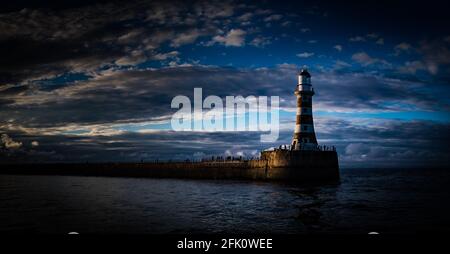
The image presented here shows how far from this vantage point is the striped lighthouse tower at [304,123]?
4912cm

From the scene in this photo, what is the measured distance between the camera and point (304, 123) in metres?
49.2

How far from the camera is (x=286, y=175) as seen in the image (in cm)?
4872

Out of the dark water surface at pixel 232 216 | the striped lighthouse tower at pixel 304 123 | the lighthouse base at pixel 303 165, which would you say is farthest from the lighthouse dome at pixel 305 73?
the dark water surface at pixel 232 216

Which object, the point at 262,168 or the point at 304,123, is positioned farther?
the point at 262,168

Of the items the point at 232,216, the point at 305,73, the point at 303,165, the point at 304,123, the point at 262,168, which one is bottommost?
the point at 232,216

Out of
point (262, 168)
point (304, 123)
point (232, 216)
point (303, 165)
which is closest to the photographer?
point (232, 216)

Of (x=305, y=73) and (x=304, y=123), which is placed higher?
(x=305, y=73)

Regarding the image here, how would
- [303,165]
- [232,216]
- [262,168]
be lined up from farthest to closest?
1. [262,168]
2. [303,165]
3. [232,216]

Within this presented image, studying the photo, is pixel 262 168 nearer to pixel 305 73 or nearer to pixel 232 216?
pixel 305 73

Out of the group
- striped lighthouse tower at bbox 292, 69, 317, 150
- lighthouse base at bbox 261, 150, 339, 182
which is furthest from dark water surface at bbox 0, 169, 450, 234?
striped lighthouse tower at bbox 292, 69, 317, 150

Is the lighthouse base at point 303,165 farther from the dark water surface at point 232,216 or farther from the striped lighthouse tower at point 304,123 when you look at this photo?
the dark water surface at point 232,216

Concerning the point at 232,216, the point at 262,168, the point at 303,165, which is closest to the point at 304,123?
the point at 303,165

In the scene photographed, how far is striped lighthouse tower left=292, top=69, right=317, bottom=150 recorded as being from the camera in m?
49.1
